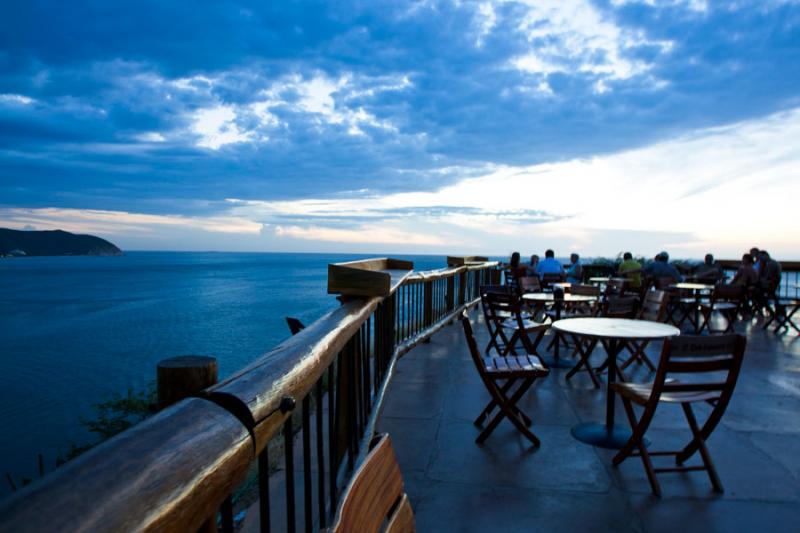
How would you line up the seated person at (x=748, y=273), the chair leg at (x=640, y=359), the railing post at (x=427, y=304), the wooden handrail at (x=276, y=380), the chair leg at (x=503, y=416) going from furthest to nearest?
the seated person at (x=748, y=273) → the railing post at (x=427, y=304) → the chair leg at (x=640, y=359) → the chair leg at (x=503, y=416) → the wooden handrail at (x=276, y=380)

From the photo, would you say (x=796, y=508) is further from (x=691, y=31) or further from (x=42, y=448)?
(x=42, y=448)

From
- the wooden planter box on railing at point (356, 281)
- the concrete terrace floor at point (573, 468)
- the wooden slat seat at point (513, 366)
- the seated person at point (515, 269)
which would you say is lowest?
the concrete terrace floor at point (573, 468)

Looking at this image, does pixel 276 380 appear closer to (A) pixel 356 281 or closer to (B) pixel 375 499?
(B) pixel 375 499

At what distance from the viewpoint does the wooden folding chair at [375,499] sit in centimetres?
104

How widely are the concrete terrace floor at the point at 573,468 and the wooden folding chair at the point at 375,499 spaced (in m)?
1.60

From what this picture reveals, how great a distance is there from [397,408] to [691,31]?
9987 mm

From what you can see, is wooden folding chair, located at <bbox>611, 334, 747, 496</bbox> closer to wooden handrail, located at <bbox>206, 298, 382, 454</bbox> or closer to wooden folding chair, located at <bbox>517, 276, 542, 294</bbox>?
wooden handrail, located at <bbox>206, 298, 382, 454</bbox>

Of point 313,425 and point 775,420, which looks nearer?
point 775,420

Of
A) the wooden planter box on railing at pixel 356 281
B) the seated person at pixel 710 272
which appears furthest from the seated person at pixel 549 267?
the wooden planter box on railing at pixel 356 281

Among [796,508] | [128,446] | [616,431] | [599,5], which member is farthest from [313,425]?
[599,5]

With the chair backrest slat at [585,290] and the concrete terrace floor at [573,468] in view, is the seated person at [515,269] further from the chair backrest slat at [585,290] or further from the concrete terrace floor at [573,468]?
the concrete terrace floor at [573,468]

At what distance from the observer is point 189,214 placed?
9350cm

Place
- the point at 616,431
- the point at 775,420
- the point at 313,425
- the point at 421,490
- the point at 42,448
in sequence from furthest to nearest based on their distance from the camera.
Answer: the point at 42,448 → the point at 313,425 → the point at 775,420 → the point at 616,431 → the point at 421,490

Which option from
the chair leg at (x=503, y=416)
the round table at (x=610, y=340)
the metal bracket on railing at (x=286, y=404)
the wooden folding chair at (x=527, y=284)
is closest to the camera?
the metal bracket on railing at (x=286, y=404)
